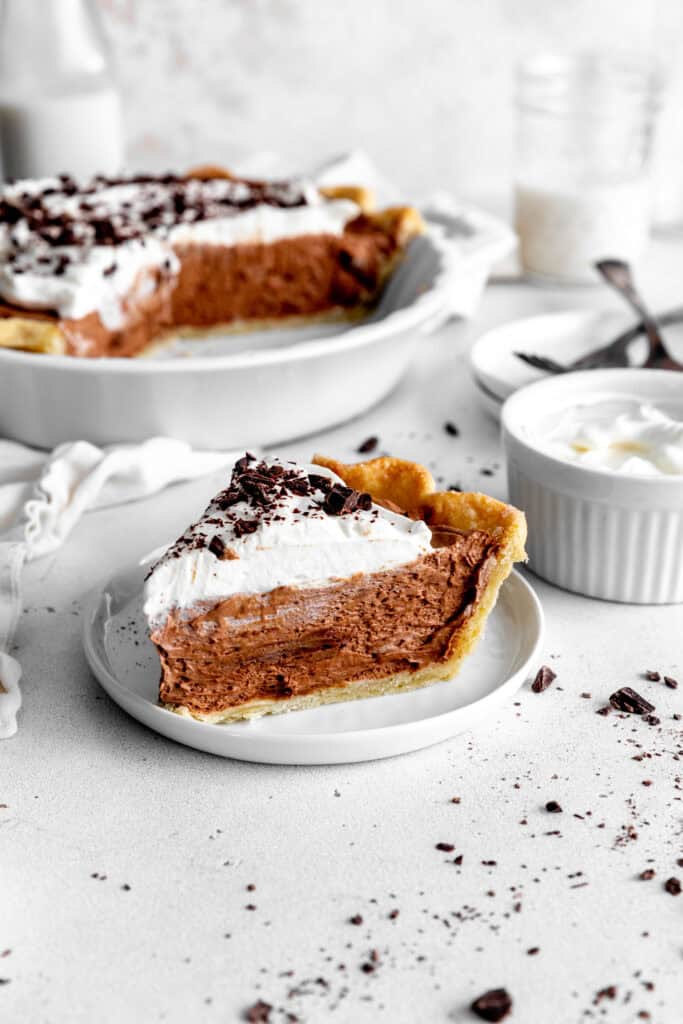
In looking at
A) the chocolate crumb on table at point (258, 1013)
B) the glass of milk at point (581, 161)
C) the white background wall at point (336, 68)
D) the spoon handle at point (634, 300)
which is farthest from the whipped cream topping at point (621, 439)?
the white background wall at point (336, 68)

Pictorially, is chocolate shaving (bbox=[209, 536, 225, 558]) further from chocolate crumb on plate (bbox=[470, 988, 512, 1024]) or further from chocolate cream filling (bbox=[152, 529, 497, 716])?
chocolate crumb on plate (bbox=[470, 988, 512, 1024])

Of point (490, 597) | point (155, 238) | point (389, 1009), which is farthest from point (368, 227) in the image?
point (389, 1009)

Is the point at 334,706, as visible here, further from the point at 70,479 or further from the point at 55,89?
the point at 55,89

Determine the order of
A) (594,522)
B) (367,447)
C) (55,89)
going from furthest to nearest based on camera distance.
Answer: (55,89) < (367,447) < (594,522)

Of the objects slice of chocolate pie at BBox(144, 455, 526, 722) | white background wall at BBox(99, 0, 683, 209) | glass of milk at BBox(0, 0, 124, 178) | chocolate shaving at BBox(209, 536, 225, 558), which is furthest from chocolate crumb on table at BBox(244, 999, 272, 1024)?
white background wall at BBox(99, 0, 683, 209)

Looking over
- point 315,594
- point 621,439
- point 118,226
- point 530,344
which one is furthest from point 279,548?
point 118,226

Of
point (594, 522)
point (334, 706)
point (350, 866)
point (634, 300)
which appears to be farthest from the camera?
point (634, 300)

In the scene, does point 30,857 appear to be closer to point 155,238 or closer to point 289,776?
point 289,776

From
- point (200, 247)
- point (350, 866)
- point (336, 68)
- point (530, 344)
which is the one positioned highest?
point (336, 68)
